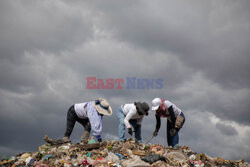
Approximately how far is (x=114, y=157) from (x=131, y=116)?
79.2 inches

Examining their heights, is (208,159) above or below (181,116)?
below

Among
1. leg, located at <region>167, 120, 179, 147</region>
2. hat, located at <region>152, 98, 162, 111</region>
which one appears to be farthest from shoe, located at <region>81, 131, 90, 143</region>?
leg, located at <region>167, 120, 179, 147</region>

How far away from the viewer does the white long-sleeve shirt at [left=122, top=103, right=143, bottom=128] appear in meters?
8.76

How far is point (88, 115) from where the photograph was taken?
29.2 feet

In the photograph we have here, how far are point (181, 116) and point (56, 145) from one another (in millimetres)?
4676

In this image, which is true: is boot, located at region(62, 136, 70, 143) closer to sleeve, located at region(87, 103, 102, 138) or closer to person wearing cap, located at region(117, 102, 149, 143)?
sleeve, located at region(87, 103, 102, 138)

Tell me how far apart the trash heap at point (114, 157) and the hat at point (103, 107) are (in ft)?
3.50

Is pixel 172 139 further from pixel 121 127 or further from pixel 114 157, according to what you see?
pixel 114 157

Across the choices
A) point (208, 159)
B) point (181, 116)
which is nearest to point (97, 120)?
point (181, 116)

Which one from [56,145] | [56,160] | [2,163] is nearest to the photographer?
[56,160]

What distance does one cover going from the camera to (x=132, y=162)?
21.9 feet

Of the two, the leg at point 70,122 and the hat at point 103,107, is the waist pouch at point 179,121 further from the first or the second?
the leg at point 70,122

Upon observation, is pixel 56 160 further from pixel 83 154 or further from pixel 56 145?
pixel 56 145

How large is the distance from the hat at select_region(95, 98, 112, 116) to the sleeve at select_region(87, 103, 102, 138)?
6.4 inches
